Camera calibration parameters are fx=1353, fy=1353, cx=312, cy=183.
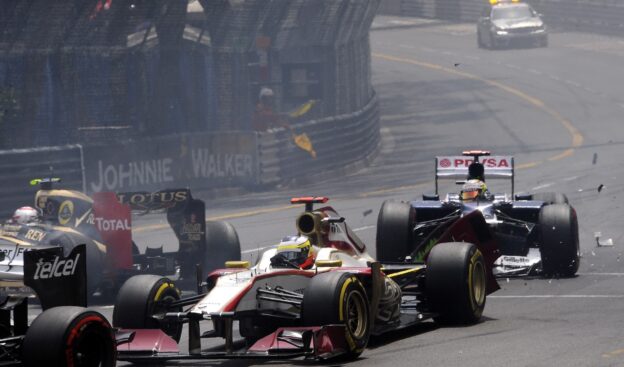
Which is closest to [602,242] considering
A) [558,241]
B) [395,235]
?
[558,241]

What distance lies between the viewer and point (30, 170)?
25391 millimetres

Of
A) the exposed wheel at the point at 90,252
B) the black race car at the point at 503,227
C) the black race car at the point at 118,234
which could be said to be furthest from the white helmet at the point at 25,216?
the black race car at the point at 503,227

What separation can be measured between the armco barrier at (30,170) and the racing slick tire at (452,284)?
13.4m

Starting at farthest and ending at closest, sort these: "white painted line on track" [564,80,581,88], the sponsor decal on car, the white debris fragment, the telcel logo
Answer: "white painted line on track" [564,80,581,88] → the white debris fragment → the sponsor decal on car → the telcel logo

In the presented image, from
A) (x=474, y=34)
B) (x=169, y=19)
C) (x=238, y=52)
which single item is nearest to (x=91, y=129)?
(x=169, y=19)

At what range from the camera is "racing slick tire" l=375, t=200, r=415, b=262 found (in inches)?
682

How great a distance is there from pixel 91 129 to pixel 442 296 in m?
16.0

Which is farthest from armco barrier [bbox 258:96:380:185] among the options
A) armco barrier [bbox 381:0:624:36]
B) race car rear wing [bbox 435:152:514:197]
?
armco barrier [bbox 381:0:624:36]

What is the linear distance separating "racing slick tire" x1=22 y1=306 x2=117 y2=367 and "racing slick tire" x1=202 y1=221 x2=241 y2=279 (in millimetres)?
7304

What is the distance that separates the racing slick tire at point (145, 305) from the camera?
12.1 metres

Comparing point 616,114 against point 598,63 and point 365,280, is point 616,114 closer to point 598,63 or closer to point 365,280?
point 598,63

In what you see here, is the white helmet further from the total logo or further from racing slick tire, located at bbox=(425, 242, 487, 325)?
racing slick tire, located at bbox=(425, 242, 487, 325)

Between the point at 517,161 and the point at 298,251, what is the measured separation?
72.6ft

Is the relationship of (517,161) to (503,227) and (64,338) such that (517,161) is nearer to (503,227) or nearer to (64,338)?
(503,227)
